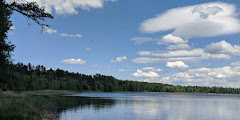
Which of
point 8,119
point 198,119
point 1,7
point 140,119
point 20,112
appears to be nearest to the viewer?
point 1,7

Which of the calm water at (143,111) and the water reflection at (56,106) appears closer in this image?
the water reflection at (56,106)

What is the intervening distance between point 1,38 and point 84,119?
2042 centimetres

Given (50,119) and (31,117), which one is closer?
(31,117)

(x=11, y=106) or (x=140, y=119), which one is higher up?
(x=11, y=106)

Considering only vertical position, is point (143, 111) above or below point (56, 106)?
below

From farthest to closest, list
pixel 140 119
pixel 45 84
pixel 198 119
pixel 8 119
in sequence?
pixel 45 84
pixel 198 119
pixel 140 119
pixel 8 119

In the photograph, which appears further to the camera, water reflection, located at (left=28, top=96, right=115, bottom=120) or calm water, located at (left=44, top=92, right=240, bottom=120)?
calm water, located at (left=44, top=92, right=240, bottom=120)

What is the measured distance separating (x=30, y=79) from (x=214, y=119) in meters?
144

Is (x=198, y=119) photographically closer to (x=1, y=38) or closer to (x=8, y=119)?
(x=8, y=119)

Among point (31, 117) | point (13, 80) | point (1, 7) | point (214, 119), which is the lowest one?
point (214, 119)

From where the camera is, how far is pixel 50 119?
121 feet

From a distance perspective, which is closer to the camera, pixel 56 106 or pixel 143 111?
pixel 56 106

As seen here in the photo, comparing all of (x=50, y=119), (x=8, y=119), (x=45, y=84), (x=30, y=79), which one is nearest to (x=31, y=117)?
(x=8, y=119)

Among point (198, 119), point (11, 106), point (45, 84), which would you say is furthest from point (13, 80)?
point (45, 84)
